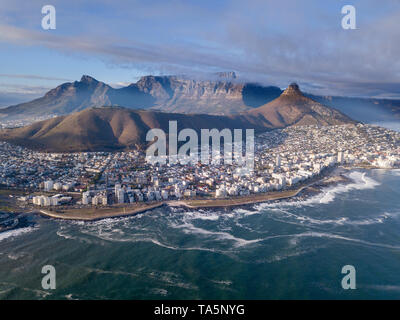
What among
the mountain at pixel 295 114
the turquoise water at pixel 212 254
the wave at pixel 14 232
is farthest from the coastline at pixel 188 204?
the mountain at pixel 295 114

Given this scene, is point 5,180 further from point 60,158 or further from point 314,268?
point 314,268

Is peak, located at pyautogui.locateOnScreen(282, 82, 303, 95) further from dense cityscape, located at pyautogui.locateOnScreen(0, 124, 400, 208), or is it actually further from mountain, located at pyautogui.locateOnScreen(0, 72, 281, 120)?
dense cityscape, located at pyautogui.locateOnScreen(0, 124, 400, 208)

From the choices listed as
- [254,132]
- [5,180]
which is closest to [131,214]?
[5,180]

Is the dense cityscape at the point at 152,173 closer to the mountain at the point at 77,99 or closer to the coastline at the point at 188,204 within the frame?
the coastline at the point at 188,204

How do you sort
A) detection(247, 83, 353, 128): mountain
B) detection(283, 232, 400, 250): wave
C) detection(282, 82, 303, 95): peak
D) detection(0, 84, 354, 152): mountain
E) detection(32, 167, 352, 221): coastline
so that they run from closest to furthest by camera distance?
detection(283, 232, 400, 250): wave → detection(32, 167, 352, 221): coastline → detection(0, 84, 354, 152): mountain → detection(247, 83, 353, 128): mountain → detection(282, 82, 303, 95): peak

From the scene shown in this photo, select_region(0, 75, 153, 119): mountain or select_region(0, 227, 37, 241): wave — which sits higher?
select_region(0, 75, 153, 119): mountain

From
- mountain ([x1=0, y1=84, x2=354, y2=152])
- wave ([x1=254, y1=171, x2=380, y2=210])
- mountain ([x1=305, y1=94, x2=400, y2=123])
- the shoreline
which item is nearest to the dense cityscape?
the shoreline

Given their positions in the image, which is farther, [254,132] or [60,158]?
[254,132]

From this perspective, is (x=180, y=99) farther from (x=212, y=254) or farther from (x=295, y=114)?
(x=212, y=254)
